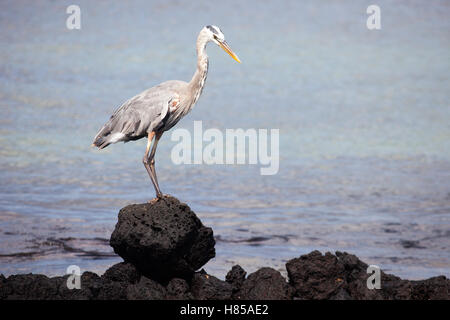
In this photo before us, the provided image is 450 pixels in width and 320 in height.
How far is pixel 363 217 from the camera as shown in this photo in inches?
698

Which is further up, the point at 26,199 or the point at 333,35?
the point at 333,35

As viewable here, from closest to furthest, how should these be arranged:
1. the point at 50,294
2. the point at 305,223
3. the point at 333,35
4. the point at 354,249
Result: the point at 50,294
the point at 354,249
the point at 305,223
the point at 333,35

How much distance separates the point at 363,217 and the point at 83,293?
27.9 feet

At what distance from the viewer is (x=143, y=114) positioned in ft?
38.2

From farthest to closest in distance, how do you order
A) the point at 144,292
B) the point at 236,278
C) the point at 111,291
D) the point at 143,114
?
the point at 143,114
the point at 236,278
the point at 111,291
the point at 144,292

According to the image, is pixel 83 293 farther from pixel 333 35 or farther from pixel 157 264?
pixel 333 35

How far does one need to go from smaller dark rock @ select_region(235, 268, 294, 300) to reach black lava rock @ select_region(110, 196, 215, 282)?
0.81 m


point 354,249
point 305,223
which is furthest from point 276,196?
point 354,249

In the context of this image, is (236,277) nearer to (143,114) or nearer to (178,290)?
(178,290)

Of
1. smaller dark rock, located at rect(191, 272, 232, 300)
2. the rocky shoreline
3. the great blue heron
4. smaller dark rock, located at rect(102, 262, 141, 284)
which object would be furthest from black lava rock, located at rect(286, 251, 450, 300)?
the great blue heron

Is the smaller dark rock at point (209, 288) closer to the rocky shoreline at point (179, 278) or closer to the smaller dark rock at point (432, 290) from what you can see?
the rocky shoreline at point (179, 278)

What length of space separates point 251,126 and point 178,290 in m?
13.1

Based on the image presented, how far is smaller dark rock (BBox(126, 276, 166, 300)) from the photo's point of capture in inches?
416

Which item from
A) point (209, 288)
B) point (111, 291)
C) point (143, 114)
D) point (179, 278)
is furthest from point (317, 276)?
point (143, 114)
